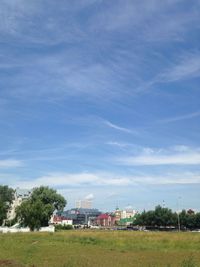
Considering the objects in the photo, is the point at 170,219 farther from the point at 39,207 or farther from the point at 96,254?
the point at 96,254

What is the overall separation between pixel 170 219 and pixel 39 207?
75817 mm

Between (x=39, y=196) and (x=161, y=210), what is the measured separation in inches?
2338

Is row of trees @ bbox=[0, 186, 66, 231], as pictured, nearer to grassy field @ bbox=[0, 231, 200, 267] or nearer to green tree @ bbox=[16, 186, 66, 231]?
green tree @ bbox=[16, 186, 66, 231]

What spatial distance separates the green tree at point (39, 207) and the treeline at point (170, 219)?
50.4 m

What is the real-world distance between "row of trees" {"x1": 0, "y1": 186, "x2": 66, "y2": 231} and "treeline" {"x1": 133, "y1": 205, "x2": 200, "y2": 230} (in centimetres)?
5044

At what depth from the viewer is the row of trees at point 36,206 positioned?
9106cm

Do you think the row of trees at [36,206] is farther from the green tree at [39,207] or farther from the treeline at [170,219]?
the treeline at [170,219]

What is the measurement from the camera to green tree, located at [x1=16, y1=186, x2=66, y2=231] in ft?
298

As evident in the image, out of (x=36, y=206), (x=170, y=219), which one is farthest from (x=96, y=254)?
(x=170, y=219)

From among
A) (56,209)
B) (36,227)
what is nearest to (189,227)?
(56,209)

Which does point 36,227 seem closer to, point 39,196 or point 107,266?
point 39,196

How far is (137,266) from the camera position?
1075 inches

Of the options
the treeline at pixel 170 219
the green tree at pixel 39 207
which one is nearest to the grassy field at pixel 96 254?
the green tree at pixel 39 207

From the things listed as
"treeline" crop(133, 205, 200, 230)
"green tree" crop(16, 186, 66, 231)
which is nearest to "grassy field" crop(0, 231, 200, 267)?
"green tree" crop(16, 186, 66, 231)
